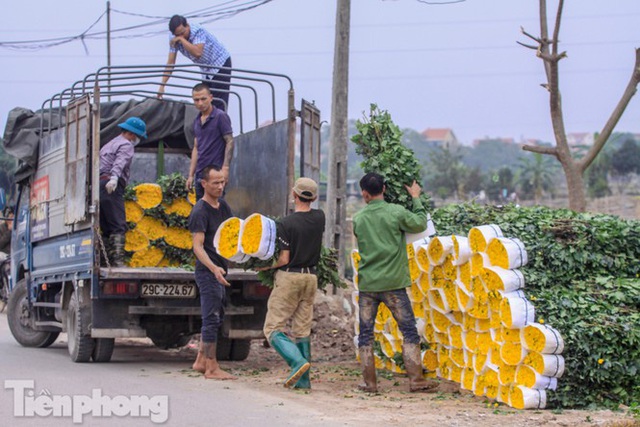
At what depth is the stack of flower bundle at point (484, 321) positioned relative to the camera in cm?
716

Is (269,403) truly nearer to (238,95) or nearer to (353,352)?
(353,352)

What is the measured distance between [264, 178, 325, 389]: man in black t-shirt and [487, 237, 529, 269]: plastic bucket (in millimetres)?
1634

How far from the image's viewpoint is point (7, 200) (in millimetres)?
14094

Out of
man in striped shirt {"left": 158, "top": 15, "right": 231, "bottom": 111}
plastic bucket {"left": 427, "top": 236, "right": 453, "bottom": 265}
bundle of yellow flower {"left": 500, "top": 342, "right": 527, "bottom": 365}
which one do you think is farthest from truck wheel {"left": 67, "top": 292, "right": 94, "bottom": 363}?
bundle of yellow flower {"left": 500, "top": 342, "right": 527, "bottom": 365}

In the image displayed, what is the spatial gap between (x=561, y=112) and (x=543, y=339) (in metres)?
6.10

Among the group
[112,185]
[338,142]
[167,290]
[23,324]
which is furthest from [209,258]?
[338,142]

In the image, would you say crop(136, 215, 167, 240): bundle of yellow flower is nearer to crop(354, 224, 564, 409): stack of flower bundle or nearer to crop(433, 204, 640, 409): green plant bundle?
crop(354, 224, 564, 409): stack of flower bundle

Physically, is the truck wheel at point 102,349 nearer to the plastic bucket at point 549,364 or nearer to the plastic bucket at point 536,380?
the plastic bucket at point 536,380

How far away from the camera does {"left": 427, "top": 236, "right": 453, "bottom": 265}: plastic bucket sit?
8414 mm

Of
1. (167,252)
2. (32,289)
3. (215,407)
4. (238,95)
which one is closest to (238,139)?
(238,95)

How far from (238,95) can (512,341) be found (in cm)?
597

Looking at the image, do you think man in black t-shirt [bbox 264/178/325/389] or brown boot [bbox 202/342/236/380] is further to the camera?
brown boot [bbox 202/342/236/380]

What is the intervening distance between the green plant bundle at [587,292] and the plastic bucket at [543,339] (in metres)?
0.10

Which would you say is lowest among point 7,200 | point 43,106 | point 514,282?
point 514,282
